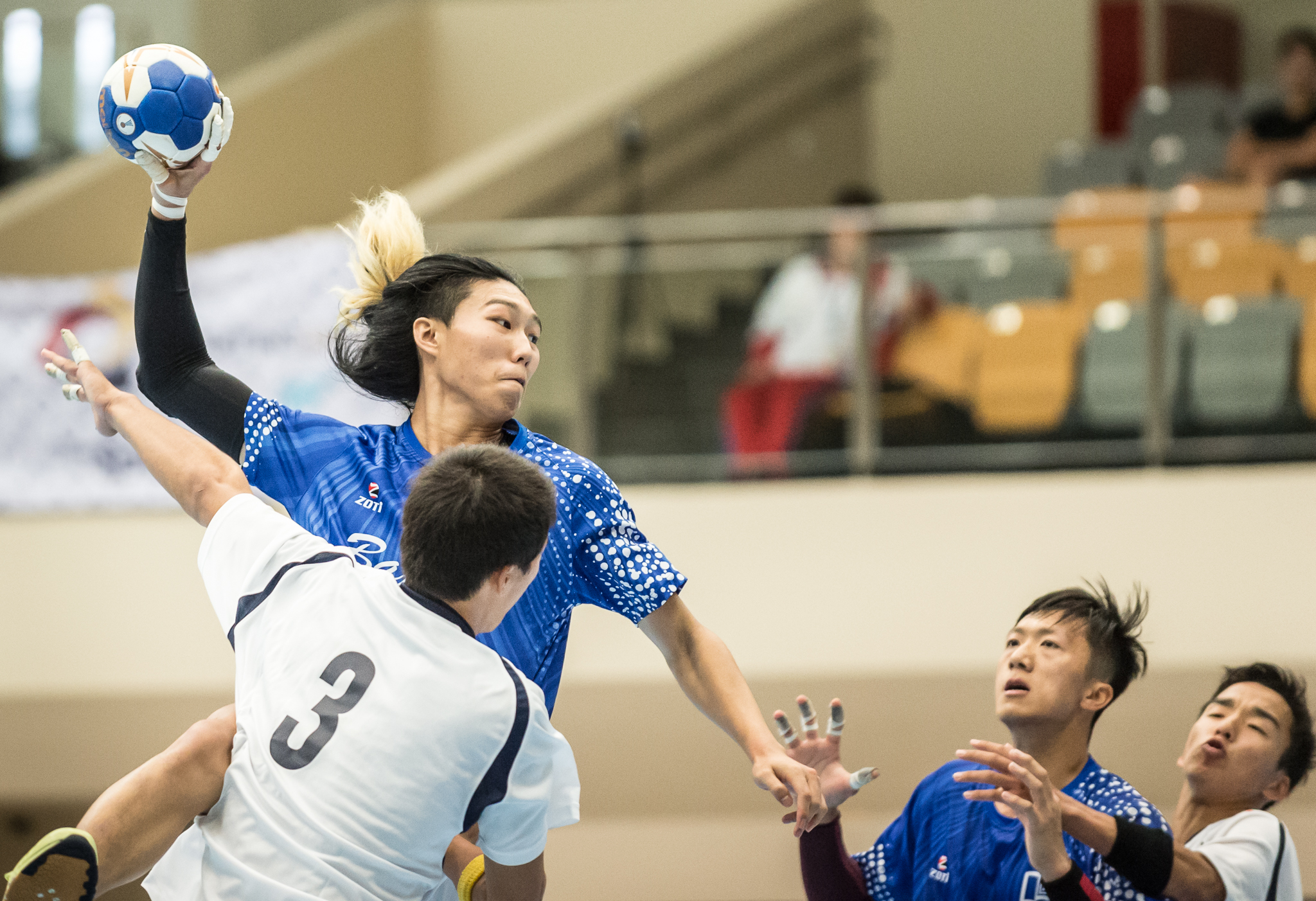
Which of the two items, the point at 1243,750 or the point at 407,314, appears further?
the point at 1243,750

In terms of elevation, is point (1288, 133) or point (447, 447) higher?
point (1288, 133)

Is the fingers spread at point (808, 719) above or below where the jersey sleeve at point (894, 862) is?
above

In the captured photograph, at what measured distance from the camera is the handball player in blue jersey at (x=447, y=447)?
8.77ft

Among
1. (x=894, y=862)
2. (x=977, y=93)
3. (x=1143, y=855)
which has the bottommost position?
(x=894, y=862)

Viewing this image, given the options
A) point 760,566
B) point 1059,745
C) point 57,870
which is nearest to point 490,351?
point 57,870

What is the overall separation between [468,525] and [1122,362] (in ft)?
13.8

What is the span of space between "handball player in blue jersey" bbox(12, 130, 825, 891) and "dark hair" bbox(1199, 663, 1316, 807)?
124 centimetres

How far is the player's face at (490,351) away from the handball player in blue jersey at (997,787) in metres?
0.78

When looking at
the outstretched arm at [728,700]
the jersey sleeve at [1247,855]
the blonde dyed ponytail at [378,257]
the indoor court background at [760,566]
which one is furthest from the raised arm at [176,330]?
the indoor court background at [760,566]

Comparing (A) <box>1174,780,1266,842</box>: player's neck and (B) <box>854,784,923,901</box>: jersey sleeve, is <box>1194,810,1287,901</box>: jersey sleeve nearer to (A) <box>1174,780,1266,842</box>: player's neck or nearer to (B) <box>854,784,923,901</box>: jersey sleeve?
(A) <box>1174,780,1266,842</box>: player's neck

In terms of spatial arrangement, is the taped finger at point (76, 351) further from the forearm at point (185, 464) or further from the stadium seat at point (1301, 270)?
the stadium seat at point (1301, 270)

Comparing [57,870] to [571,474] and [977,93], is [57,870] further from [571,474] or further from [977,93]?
[977,93]

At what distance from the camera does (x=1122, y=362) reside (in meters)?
5.79

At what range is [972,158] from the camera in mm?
11203
